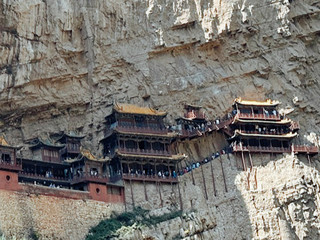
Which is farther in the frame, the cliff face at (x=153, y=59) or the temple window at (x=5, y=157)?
the cliff face at (x=153, y=59)

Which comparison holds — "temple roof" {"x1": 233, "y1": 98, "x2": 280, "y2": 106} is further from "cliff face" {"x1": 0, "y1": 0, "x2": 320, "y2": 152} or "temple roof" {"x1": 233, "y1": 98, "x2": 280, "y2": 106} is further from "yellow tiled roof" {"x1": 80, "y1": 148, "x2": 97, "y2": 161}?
"yellow tiled roof" {"x1": 80, "y1": 148, "x2": 97, "y2": 161}

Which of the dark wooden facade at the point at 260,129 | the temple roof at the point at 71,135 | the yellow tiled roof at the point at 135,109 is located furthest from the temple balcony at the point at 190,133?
the temple roof at the point at 71,135

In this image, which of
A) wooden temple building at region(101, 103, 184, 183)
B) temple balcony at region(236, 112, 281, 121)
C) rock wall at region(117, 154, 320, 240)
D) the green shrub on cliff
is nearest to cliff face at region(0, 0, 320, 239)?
temple balcony at region(236, 112, 281, 121)

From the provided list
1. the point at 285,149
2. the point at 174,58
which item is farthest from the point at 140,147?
the point at 285,149

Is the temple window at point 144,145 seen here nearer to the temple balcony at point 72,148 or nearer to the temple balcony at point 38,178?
the temple balcony at point 72,148

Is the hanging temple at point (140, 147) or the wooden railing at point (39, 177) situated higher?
the hanging temple at point (140, 147)

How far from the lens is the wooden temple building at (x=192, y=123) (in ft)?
182

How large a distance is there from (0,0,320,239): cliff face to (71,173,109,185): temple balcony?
6060 mm

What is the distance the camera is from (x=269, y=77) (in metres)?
57.9

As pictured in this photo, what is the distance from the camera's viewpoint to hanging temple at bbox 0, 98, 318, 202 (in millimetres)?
50188

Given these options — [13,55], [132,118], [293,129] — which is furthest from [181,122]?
[13,55]

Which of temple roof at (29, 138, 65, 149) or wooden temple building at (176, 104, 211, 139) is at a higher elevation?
wooden temple building at (176, 104, 211, 139)

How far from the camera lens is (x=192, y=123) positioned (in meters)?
56.2

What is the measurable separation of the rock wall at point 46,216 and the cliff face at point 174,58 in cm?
951
